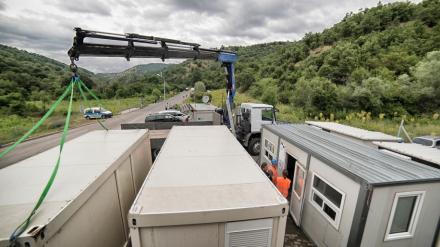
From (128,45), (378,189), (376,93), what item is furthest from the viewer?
(376,93)

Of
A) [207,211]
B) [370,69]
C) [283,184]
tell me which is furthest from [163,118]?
[370,69]

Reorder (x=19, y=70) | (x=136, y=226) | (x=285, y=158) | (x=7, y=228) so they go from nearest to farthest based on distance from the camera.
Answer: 1. (x=7, y=228)
2. (x=136, y=226)
3. (x=285, y=158)
4. (x=19, y=70)

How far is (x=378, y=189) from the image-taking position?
326 centimetres

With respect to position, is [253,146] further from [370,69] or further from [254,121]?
[370,69]

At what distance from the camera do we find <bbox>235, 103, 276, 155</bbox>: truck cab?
9.62 meters

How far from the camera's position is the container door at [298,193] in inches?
200

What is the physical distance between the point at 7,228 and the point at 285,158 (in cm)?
599

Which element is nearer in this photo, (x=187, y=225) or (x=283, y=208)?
(x=187, y=225)

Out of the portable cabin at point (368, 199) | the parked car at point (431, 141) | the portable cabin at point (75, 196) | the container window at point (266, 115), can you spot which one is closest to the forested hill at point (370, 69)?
the container window at point (266, 115)

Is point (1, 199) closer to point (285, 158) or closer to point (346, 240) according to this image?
point (346, 240)

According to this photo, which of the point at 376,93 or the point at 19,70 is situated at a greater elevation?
the point at 19,70

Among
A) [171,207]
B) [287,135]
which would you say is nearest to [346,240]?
[287,135]

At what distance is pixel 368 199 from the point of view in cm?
325

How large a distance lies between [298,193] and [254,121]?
189 inches
